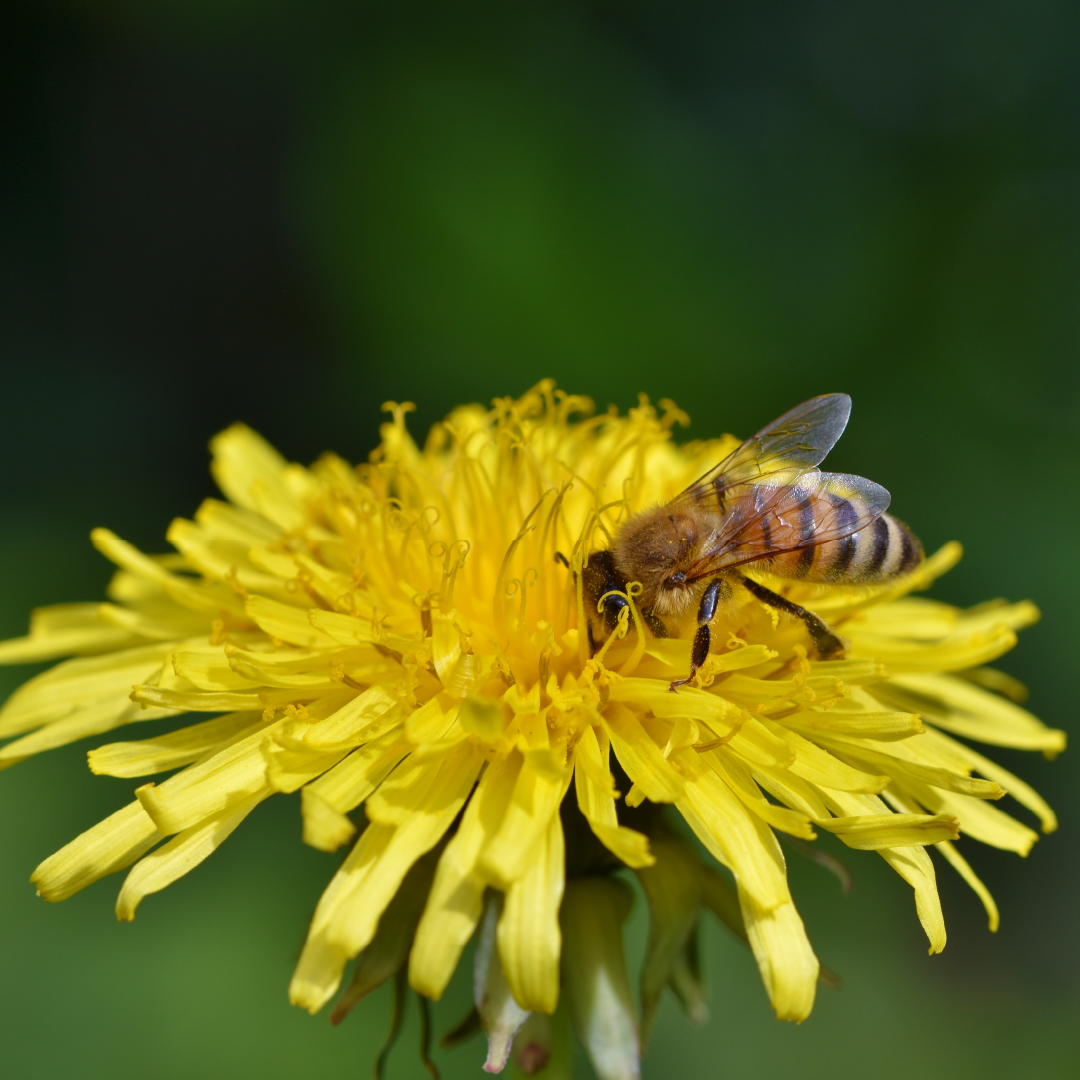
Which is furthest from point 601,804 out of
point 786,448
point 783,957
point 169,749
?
point 786,448

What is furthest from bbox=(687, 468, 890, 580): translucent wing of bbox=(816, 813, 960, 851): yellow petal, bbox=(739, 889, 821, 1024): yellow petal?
bbox=(739, 889, 821, 1024): yellow petal

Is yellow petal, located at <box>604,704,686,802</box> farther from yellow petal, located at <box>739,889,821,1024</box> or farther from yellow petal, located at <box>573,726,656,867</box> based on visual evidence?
yellow petal, located at <box>739,889,821,1024</box>

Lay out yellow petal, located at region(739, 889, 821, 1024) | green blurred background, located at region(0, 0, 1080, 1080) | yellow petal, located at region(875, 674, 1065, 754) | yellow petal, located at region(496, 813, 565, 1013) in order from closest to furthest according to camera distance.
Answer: yellow petal, located at region(496, 813, 565, 1013)
yellow petal, located at region(739, 889, 821, 1024)
yellow petal, located at region(875, 674, 1065, 754)
green blurred background, located at region(0, 0, 1080, 1080)

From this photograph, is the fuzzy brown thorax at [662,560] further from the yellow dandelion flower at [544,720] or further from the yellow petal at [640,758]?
the yellow petal at [640,758]

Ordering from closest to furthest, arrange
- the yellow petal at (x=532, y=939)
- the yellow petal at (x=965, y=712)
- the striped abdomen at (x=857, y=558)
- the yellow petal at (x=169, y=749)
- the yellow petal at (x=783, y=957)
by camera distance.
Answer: the yellow petal at (x=532, y=939) < the yellow petal at (x=783, y=957) < the yellow petal at (x=169, y=749) < the striped abdomen at (x=857, y=558) < the yellow petal at (x=965, y=712)

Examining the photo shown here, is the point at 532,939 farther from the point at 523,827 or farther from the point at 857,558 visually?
the point at 857,558

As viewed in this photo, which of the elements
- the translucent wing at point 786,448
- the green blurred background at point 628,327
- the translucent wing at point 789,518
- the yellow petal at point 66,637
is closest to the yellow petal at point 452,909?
the translucent wing at point 789,518
